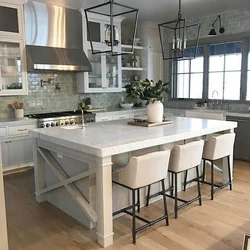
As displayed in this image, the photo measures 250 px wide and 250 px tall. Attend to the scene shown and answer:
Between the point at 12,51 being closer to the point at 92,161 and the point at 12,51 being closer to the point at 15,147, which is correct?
the point at 15,147

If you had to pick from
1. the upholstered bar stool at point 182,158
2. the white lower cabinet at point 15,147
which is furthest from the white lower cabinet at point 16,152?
the upholstered bar stool at point 182,158

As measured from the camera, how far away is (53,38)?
17.3 ft

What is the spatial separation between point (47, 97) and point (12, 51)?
3.69ft

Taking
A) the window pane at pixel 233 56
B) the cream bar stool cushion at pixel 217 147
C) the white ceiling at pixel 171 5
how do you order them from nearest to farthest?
the cream bar stool cushion at pixel 217 147
the white ceiling at pixel 171 5
the window pane at pixel 233 56

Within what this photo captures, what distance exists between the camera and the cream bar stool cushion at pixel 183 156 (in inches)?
120

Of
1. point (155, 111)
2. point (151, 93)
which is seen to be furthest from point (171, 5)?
point (155, 111)

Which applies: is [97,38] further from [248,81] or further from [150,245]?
[150,245]

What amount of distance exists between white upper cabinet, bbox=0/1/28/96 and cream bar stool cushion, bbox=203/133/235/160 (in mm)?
3270

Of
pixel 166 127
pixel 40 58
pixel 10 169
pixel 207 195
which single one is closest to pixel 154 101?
pixel 166 127

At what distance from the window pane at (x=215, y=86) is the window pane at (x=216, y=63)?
11cm

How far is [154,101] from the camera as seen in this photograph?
11.9 ft

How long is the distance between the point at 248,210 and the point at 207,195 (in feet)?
1.89

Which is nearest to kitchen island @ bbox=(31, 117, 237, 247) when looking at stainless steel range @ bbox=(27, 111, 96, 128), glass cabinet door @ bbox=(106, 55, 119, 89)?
stainless steel range @ bbox=(27, 111, 96, 128)

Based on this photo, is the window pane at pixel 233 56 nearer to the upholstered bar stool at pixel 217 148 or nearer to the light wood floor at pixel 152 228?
the upholstered bar stool at pixel 217 148
